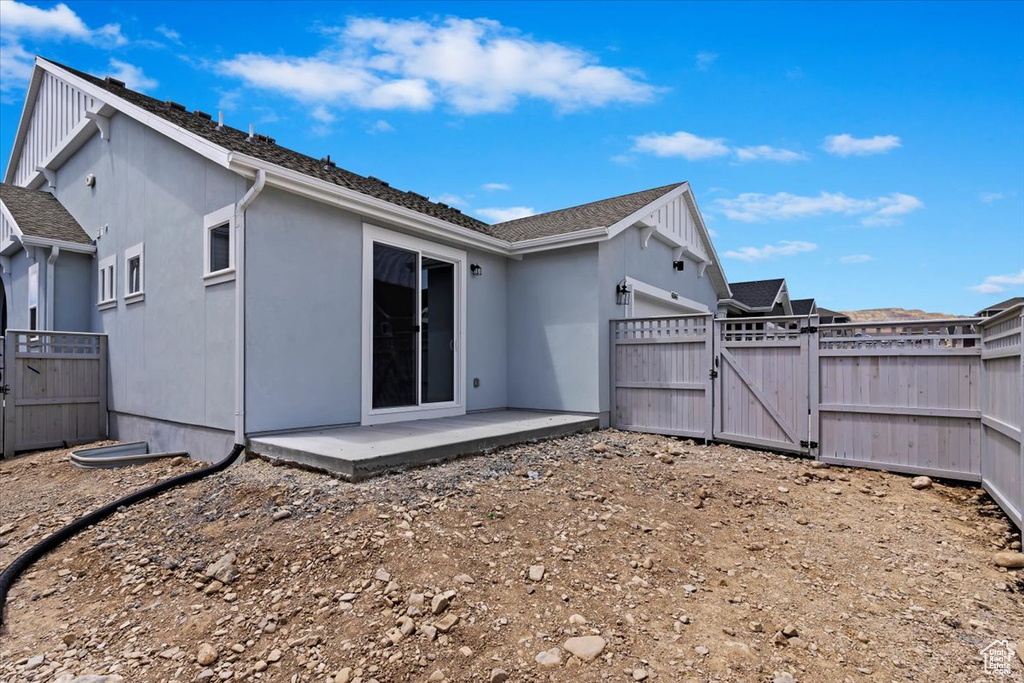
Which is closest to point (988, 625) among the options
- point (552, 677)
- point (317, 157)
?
point (552, 677)

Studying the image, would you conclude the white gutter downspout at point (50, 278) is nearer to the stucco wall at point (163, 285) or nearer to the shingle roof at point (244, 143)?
the stucco wall at point (163, 285)

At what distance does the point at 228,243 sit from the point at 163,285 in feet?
5.76

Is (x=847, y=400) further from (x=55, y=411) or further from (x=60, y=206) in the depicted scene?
(x=60, y=206)

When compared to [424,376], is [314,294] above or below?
above

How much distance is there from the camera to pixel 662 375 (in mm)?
7340

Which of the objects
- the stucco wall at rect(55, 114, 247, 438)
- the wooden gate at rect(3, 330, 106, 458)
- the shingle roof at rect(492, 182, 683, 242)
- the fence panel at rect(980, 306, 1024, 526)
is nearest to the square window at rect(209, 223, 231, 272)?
the stucco wall at rect(55, 114, 247, 438)

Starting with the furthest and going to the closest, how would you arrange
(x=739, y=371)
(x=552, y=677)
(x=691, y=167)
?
(x=691, y=167) → (x=739, y=371) → (x=552, y=677)

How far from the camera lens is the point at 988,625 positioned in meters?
2.88

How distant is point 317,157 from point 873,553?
376 inches

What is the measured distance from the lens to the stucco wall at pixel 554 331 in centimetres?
773

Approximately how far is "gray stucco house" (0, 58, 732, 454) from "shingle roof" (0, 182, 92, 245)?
48 millimetres

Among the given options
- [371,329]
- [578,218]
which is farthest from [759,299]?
[371,329]

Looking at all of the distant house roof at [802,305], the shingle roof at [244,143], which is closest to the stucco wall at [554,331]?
the shingle roof at [244,143]

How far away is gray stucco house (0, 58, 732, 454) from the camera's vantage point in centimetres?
561
